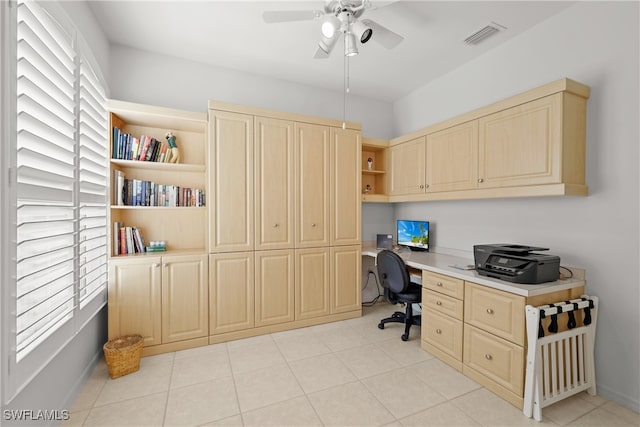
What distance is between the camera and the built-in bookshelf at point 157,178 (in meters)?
2.49

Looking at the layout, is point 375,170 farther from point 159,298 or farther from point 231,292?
point 159,298

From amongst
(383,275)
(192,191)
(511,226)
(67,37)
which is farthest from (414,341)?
(67,37)

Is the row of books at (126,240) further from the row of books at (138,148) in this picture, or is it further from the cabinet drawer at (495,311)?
the cabinet drawer at (495,311)

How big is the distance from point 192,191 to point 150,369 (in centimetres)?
161

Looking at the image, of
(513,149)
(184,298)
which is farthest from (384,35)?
(184,298)

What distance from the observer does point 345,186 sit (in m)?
3.25

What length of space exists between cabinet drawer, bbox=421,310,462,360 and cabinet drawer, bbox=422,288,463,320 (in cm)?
4

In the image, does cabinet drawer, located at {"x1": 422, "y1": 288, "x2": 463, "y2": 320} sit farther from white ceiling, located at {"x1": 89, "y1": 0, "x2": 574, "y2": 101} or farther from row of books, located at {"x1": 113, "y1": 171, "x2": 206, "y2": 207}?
row of books, located at {"x1": 113, "y1": 171, "x2": 206, "y2": 207}

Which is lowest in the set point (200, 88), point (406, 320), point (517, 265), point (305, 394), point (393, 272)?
point (305, 394)

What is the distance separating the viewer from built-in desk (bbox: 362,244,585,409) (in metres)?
1.84

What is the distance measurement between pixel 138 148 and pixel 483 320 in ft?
10.8

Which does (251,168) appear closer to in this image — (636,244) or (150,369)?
(150,369)

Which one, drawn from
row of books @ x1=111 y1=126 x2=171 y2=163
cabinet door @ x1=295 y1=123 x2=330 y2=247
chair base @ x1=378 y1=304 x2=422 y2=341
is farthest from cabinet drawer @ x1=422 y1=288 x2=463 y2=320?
row of books @ x1=111 y1=126 x2=171 y2=163

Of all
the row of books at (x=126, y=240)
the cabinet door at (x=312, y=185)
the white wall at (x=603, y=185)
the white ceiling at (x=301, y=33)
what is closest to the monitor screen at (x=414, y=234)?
the white wall at (x=603, y=185)
